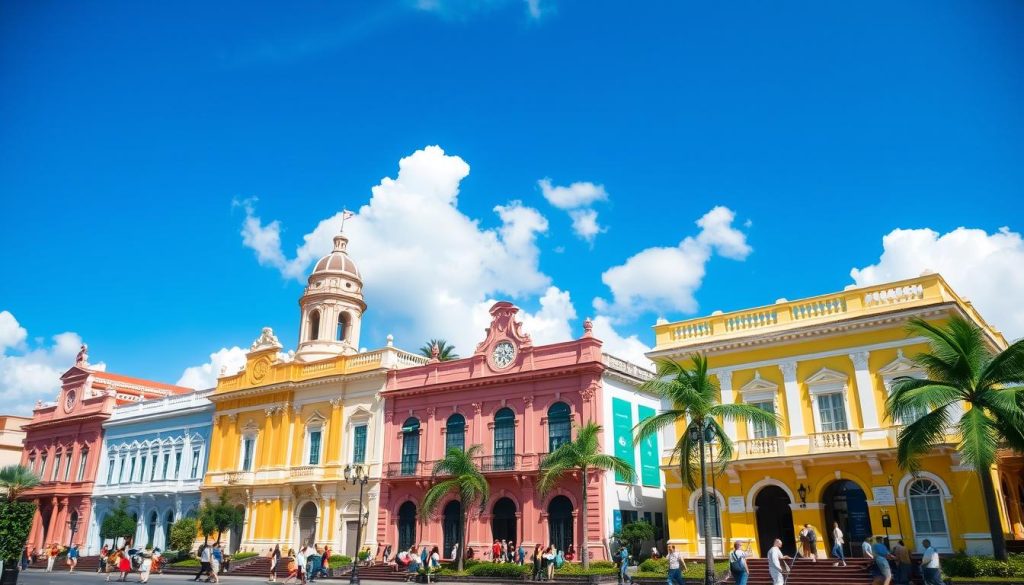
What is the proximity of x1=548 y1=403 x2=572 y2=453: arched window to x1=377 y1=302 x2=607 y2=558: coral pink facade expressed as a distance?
0.34ft

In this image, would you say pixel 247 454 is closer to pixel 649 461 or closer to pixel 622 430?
pixel 622 430

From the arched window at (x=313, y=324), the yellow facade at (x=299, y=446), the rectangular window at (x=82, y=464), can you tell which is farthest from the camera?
the rectangular window at (x=82, y=464)

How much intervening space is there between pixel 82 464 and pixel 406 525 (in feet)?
98.2

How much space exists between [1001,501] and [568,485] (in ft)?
49.3

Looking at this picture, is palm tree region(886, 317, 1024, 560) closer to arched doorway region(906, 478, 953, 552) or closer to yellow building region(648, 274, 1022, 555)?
arched doorway region(906, 478, 953, 552)

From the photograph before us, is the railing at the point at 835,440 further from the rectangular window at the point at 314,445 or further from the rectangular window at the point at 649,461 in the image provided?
the rectangular window at the point at 314,445

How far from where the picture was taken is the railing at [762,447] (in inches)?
1022

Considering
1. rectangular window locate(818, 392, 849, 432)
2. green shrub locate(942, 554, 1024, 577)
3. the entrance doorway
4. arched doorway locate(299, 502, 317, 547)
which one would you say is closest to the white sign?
rectangular window locate(818, 392, 849, 432)

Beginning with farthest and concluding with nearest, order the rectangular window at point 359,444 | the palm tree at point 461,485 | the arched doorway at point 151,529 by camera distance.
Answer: the arched doorway at point 151,529 → the rectangular window at point 359,444 → the palm tree at point 461,485

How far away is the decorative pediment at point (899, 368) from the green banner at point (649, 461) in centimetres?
1115

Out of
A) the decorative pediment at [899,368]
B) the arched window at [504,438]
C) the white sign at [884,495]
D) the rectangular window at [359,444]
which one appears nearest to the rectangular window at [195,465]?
the rectangular window at [359,444]

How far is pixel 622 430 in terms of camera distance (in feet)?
108

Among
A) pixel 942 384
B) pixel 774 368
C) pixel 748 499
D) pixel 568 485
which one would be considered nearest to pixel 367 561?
pixel 568 485

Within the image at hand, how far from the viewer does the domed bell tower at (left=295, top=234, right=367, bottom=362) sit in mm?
45500
